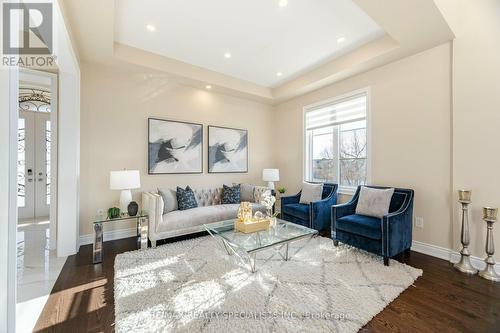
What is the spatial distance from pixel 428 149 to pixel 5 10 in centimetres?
428

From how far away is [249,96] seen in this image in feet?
16.3

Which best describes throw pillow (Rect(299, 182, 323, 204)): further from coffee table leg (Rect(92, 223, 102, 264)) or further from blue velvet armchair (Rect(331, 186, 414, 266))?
coffee table leg (Rect(92, 223, 102, 264))

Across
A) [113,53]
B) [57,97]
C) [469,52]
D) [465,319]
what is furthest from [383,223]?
[57,97]

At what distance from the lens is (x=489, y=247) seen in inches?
94.7

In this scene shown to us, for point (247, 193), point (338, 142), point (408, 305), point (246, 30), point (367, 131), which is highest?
point (246, 30)

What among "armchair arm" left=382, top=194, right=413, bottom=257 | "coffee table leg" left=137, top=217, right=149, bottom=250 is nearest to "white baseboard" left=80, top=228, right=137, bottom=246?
"coffee table leg" left=137, top=217, right=149, bottom=250

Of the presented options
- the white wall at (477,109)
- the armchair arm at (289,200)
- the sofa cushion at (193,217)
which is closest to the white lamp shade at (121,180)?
the sofa cushion at (193,217)

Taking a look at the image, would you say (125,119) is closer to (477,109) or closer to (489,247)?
(477,109)

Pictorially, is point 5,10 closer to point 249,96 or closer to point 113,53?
point 113,53

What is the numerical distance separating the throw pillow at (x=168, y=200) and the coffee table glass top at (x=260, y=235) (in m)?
1.05

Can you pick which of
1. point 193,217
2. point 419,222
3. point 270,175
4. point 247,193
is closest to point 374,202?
point 419,222

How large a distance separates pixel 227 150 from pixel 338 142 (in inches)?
90.8

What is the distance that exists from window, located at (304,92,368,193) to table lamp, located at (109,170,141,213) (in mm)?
3426

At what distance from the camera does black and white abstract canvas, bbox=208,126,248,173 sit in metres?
4.60
